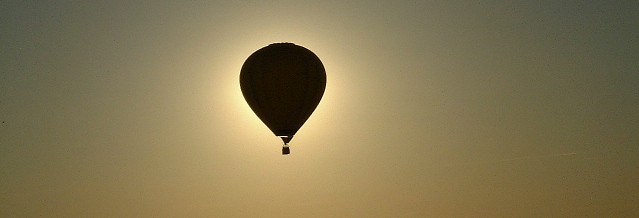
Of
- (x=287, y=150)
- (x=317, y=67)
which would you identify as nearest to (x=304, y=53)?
(x=317, y=67)

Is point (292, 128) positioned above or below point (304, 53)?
below

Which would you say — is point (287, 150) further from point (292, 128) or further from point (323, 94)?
point (323, 94)

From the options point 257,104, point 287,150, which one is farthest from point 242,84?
point 287,150

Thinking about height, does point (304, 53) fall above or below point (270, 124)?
above

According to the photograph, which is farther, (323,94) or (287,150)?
(323,94)

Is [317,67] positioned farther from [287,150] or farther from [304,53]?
[287,150]
